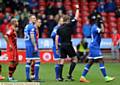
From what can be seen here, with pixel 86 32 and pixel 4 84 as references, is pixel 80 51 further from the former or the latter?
pixel 4 84

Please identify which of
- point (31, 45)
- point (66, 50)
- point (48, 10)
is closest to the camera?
point (31, 45)

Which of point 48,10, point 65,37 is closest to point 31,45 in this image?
point 65,37

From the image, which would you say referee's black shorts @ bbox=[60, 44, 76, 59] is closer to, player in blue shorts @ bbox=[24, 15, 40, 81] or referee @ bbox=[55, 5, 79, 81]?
referee @ bbox=[55, 5, 79, 81]

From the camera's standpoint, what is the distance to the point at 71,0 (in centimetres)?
3022

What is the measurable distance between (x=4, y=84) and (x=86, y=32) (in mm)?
13129

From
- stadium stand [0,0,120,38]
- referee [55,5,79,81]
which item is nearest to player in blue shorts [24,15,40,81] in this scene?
referee [55,5,79,81]

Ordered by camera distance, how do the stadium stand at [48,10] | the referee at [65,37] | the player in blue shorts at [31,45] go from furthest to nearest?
the stadium stand at [48,10], the referee at [65,37], the player in blue shorts at [31,45]

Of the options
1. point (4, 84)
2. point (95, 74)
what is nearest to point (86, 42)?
point (95, 74)

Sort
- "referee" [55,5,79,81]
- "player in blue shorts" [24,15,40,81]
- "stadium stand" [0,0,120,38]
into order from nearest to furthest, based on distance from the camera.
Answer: "player in blue shorts" [24,15,40,81]
"referee" [55,5,79,81]
"stadium stand" [0,0,120,38]

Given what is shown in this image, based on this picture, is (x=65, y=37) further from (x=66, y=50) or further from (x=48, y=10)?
(x=48, y=10)

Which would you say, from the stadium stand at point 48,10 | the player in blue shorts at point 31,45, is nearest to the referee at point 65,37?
the player in blue shorts at point 31,45

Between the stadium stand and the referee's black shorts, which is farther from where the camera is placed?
the stadium stand

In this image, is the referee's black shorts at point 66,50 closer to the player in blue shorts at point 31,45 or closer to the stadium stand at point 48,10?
the player in blue shorts at point 31,45

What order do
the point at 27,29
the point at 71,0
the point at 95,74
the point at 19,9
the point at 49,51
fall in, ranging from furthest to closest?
1. the point at 71,0
2. the point at 19,9
3. the point at 49,51
4. the point at 95,74
5. the point at 27,29
